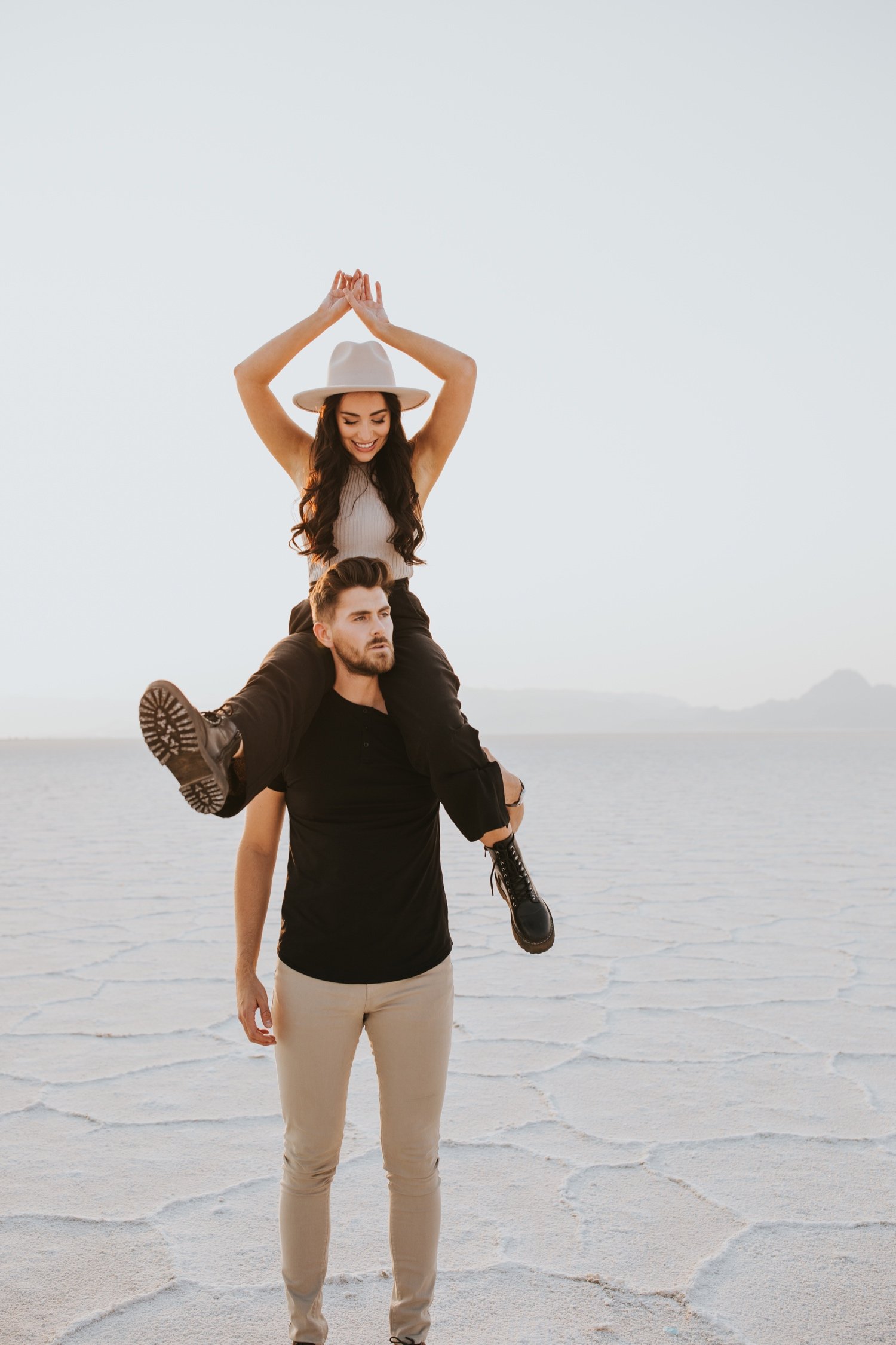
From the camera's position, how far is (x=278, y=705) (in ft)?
6.00

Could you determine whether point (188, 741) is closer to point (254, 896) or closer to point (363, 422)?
point (254, 896)

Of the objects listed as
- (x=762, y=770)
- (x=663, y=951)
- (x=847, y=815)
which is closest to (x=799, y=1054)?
(x=663, y=951)

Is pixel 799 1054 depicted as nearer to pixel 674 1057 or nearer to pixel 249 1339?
pixel 674 1057

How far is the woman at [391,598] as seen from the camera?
1745 millimetres

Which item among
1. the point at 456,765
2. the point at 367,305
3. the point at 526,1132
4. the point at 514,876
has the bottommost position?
the point at 526,1132

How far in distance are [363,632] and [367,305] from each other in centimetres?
76

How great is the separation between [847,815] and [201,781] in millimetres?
10068

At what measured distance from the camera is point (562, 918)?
19.4ft

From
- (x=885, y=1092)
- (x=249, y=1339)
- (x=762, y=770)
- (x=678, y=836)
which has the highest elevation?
(x=762, y=770)

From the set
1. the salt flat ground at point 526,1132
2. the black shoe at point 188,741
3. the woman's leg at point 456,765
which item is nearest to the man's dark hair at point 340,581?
the woman's leg at point 456,765

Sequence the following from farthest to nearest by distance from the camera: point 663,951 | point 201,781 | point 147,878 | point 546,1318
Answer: point 147,878, point 663,951, point 546,1318, point 201,781

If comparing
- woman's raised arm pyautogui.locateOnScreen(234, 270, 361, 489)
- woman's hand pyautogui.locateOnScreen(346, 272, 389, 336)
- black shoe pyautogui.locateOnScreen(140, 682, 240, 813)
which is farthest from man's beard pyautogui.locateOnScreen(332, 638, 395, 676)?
woman's hand pyautogui.locateOnScreen(346, 272, 389, 336)

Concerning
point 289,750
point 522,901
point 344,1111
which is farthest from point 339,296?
point 344,1111

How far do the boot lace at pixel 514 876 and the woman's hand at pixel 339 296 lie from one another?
1.10 metres
